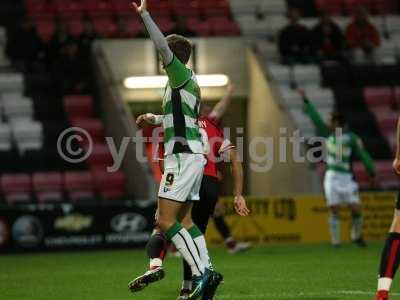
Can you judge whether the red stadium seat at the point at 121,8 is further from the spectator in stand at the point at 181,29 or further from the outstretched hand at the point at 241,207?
the outstretched hand at the point at 241,207

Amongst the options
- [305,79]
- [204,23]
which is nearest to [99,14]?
[204,23]

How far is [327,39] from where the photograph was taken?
22344mm

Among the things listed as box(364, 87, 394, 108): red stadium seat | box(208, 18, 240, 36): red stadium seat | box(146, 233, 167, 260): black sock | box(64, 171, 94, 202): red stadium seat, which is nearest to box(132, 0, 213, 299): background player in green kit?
box(146, 233, 167, 260): black sock

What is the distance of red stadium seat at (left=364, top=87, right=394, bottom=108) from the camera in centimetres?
2216

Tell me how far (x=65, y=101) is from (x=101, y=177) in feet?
7.18

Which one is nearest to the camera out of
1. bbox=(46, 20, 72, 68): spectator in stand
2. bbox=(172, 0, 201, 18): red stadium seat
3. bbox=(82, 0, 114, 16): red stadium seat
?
bbox=(46, 20, 72, 68): spectator in stand

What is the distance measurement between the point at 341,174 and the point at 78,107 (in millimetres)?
5861

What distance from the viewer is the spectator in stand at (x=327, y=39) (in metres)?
22.2

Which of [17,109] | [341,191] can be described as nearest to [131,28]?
[17,109]

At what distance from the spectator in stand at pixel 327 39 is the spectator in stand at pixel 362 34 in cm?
26

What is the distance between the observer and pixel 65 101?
21297 mm

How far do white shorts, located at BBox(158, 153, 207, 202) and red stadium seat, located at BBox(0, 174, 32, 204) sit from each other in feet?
36.0

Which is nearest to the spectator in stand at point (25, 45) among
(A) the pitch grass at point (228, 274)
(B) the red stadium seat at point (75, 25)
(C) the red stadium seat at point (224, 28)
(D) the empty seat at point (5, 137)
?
(B) the red stadium seat at point (75, 25)

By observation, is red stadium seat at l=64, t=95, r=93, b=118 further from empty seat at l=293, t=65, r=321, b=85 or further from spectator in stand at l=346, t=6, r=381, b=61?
spectator in stand at l=346, t=6, r=381, b=61
